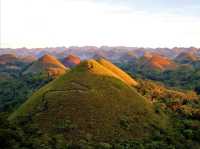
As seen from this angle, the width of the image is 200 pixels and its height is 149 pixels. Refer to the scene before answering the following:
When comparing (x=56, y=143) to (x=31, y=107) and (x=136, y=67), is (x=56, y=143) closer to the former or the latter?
(x=31, y=107)

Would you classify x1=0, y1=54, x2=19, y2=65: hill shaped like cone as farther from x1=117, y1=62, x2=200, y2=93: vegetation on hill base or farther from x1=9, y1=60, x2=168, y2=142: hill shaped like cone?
x1=9, y1=60, x2=168, y2=142: hill shaped like cone

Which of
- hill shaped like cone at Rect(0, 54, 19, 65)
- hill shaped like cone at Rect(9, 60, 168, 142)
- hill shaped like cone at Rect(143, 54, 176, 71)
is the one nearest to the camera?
hill shaped like cone at Rect(9, 60, 168, 142)

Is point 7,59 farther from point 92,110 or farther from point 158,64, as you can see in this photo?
point 92,110

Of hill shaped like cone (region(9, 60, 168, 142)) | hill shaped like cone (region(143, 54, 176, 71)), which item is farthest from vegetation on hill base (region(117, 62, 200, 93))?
hill shaped like cone (region(9, 60, 168, 142))

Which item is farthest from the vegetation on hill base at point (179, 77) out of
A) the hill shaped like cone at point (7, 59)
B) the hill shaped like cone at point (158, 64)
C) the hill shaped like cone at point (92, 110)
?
the hill shaped like cone at point (7, 59)

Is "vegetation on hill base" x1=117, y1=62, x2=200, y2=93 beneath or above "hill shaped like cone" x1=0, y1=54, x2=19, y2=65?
beneath

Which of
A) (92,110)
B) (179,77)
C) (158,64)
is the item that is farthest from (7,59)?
(92,110)

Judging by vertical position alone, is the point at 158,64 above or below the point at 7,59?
below

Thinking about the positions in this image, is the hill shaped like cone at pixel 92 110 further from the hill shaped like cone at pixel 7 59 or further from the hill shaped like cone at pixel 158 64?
the hill shaped like cone at pixel 7 59
